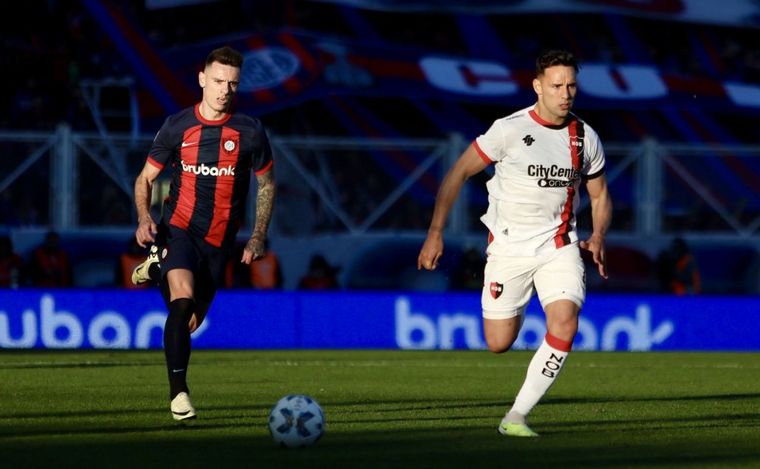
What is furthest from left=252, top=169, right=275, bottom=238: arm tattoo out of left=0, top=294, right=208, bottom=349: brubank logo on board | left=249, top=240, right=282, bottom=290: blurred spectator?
left=249, top=240, right=282, bottom=290: blurred spectator

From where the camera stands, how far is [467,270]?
69.9 ft

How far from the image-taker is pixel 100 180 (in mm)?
21469

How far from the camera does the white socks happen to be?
833 centimetres

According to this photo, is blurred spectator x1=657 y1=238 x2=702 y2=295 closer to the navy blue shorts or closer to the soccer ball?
the navy blue shorts

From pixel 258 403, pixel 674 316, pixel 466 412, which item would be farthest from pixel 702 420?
pixel 674 316

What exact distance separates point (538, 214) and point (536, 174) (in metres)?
0.23

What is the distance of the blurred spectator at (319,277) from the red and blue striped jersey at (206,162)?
1196 cm

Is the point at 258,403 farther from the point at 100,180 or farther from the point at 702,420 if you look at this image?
the point at 100,180

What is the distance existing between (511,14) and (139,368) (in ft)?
48.6

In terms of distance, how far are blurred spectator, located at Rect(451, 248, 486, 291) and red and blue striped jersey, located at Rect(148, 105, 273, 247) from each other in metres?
11.9

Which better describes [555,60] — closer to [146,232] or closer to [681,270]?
[146,232]

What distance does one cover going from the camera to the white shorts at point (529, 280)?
8586 millimetres

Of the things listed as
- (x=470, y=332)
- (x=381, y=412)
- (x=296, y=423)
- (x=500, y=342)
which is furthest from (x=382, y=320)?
(x=296, y=423)

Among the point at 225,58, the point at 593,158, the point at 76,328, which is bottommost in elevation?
the point at 593,158
